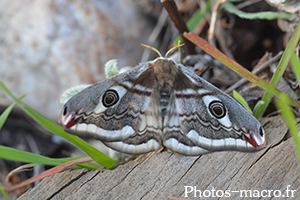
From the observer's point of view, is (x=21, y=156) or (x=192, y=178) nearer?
(x=21, y=156)

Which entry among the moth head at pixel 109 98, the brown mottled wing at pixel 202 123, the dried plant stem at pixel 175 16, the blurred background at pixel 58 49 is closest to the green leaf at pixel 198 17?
the blurred background at pixel 58 49

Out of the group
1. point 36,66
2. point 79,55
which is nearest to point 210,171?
point 79,55

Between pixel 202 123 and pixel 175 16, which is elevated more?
pixel 175 16

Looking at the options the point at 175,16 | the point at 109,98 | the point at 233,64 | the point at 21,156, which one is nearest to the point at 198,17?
the point at 175,16

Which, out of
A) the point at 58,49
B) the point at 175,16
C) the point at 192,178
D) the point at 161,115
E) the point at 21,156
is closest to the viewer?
the point at 21,156

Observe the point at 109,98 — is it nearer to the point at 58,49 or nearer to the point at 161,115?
the point at 161,115

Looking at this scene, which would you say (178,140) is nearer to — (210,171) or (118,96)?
(210,171)

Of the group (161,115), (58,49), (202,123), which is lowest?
(202,123)

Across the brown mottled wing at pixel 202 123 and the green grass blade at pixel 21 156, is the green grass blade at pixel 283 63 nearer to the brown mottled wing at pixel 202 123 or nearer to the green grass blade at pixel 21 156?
the brown mottled wing at pixel 202 123

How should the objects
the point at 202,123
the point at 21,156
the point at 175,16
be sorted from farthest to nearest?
the point at 175,16 → the point at 202,123 → the point at 21,156
